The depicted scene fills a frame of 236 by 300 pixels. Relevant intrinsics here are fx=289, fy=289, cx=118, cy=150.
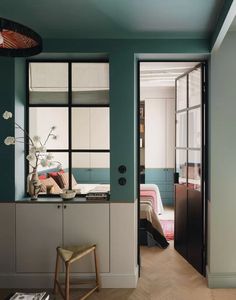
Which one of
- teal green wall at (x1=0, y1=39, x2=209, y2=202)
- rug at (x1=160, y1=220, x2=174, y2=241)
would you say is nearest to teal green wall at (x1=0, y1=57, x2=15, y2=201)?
teal green wall at (x1=0, y1=39, x2=209, y2=202)

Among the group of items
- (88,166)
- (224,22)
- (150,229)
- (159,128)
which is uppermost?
(224,22)

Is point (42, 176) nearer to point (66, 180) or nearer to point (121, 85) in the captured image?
point (66, 180)

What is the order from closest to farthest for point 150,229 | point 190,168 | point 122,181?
point 122,181 < point 190,168 < point 150,229

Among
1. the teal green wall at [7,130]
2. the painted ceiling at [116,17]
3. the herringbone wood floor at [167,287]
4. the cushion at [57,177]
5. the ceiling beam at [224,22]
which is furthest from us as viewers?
the cushion at [57,177]

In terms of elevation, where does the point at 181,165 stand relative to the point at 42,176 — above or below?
above

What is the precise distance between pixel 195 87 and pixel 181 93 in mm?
475

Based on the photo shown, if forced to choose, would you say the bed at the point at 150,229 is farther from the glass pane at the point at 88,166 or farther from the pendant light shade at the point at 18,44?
the pendant light shade at the point at 18,44

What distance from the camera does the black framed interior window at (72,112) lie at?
3.21 m

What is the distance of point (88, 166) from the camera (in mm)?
3225

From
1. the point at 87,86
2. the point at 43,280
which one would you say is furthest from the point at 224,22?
the point at 43,280

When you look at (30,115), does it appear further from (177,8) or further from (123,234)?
(177,8)

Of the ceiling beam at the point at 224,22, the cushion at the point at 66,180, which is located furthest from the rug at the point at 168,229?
the ceiling beam at the point at 224,22

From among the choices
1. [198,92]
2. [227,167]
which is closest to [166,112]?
[198,92]

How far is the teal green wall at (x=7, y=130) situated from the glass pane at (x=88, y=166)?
67cm
